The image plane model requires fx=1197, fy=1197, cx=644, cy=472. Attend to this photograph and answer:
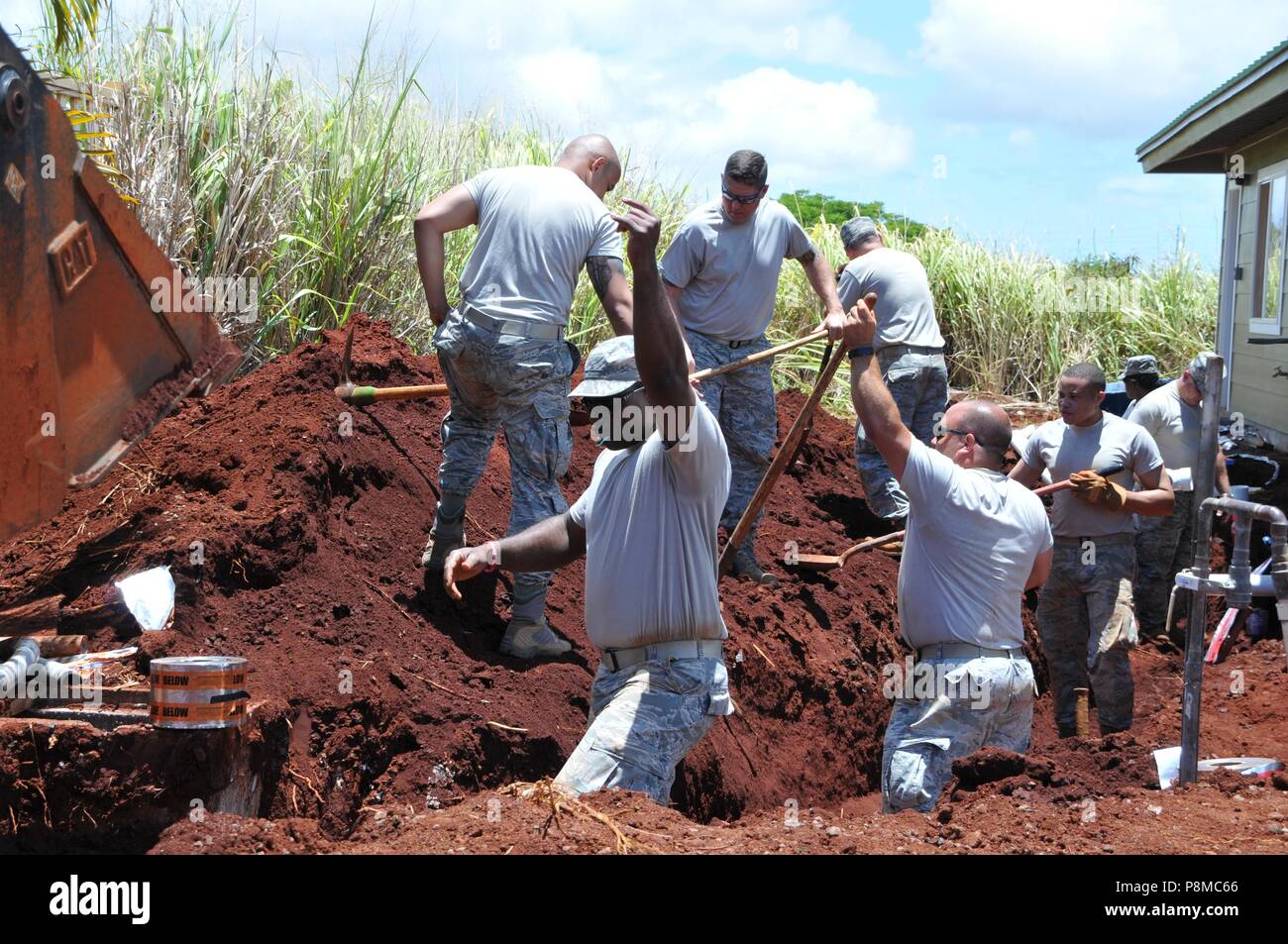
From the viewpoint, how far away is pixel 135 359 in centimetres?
364

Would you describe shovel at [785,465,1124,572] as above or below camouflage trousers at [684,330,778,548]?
below

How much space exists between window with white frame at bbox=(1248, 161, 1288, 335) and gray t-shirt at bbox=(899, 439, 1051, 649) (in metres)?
8.59

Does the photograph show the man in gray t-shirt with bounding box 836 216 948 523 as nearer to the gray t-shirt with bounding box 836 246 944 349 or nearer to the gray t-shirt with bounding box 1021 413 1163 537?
the gray t-shirt with bounding box 836 246 944 349

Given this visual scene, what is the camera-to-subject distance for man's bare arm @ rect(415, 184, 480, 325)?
18.3 ft

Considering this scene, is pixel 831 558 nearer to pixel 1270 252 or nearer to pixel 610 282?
pixel 610 282

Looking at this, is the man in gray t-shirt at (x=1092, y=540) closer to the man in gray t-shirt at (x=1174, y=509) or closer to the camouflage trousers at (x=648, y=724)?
the man in gray t-shirt at (x=1174, y=509)

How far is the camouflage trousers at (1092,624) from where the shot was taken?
6449 millimetres

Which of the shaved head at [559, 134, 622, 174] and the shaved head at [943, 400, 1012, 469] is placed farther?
the shaved head at [559, 134, 622, 174]

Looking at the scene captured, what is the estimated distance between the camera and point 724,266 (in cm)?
738

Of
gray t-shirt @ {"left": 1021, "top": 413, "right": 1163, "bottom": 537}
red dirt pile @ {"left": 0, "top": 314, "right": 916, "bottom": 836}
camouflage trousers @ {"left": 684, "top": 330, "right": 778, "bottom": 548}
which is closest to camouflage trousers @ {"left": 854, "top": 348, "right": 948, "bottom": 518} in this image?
red dirt pile @ {"left": 0, "top": 314, "right": 916, "bottom": 836}

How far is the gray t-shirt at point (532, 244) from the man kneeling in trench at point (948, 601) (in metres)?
1.49

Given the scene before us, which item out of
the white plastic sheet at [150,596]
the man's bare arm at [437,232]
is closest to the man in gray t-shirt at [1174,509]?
the man's bare arm at [437,232]

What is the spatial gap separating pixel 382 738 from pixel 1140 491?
437 cm

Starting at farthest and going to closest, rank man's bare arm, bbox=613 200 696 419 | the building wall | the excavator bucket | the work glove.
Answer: the building wall
the work glove
man's bare arm, bbox=613 200 696 419
the excavator bucket
